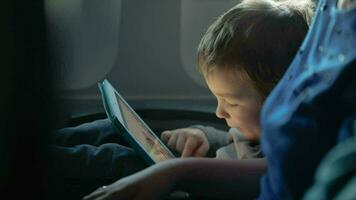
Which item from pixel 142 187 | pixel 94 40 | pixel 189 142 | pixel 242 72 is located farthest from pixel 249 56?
pixel 94 40

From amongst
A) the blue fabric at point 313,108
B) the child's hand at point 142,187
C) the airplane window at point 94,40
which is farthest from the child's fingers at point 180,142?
the airplane window at point 94,40

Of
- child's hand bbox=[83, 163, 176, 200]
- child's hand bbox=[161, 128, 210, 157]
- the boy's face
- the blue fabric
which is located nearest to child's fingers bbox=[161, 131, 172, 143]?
child's hand bbox=[161, 128, 210, 157]

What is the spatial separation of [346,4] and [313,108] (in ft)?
0.36

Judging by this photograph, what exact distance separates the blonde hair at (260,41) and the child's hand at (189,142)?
0.14 meters

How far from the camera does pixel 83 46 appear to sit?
1759 mm

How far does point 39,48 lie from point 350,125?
276 mm

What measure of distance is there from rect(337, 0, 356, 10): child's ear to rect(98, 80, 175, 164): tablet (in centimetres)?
40

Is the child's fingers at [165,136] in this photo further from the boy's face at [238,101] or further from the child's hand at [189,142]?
the boy's face at [238,101]

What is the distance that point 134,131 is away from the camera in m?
1.05

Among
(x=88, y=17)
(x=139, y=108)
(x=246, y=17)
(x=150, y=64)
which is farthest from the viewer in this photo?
(x=150, y=64)

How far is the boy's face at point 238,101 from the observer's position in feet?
3.48

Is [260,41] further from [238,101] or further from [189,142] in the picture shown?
[189,142]

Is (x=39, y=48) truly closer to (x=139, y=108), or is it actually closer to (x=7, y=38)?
(x=7, y=38)

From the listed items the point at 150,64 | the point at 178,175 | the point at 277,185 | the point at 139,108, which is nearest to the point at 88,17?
the point at 150,64
